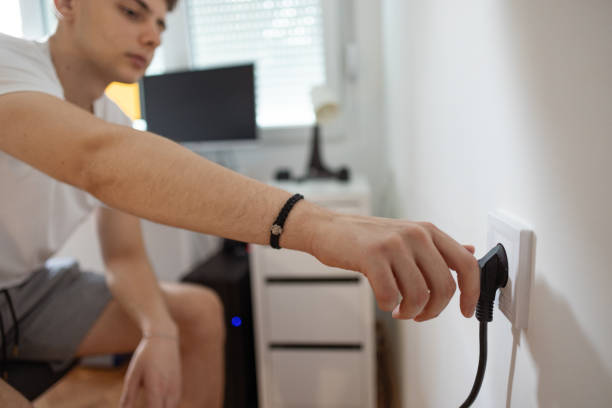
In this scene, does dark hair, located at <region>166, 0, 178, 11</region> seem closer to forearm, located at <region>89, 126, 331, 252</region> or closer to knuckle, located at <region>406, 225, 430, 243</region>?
forearm, located at <region>89, 126, 331, 252</region>

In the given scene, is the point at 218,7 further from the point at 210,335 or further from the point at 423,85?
the point at 210,335

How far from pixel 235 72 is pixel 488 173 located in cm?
127

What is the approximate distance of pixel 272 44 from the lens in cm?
183

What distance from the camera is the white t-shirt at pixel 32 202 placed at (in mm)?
597

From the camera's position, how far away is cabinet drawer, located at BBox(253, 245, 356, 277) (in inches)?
49.6

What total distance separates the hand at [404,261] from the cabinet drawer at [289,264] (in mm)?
919

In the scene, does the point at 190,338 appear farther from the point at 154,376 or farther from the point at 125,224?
the point at 125,224

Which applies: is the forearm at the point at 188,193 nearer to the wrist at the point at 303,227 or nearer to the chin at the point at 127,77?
the wrist at the point at 303,227

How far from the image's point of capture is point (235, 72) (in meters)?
1.49

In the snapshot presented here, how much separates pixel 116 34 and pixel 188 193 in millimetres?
583

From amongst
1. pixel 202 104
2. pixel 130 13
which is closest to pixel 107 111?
pixel 130 13

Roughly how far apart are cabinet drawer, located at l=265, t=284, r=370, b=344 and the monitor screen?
642mm

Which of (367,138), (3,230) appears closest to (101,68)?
(3,230)

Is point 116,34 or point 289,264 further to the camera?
point 289,264
